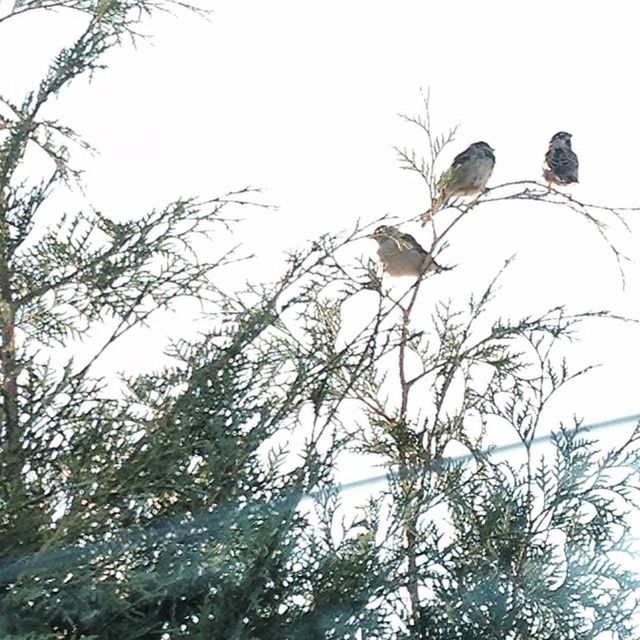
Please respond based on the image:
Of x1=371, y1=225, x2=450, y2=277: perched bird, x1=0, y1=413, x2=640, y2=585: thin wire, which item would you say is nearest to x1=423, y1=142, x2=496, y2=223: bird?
x1=371, y1=225, x2=450, y2=277: perched bird

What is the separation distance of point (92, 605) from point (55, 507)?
149 mm

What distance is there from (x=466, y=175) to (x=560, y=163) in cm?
82

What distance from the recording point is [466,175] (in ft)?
9.02

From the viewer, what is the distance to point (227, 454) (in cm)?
182

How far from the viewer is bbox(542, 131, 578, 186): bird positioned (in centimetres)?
340

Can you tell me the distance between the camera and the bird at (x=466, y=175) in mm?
2428

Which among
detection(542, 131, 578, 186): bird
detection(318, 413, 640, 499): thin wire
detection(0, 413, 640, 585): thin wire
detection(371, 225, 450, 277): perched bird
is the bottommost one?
detection(0, 413, 640, 585): thin wire

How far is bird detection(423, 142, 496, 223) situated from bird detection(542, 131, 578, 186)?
18cm

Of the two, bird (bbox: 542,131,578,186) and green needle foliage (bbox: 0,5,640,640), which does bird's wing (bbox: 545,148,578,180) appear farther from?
green needle foliage (bbox: 0,5,640,640)

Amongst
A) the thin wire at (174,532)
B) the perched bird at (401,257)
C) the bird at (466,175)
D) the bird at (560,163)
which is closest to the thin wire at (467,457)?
Answer: the thin wire at (174,532)

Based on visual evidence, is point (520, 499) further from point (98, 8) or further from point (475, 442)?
point (98, 8)

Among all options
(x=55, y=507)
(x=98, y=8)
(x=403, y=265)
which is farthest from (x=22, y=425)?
(x=403, y=265)

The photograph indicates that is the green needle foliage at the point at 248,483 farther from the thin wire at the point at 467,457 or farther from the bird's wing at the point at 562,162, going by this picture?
the bird's wing at the point at 562,162

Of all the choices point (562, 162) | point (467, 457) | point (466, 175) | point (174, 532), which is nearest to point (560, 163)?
point (562, 162)
